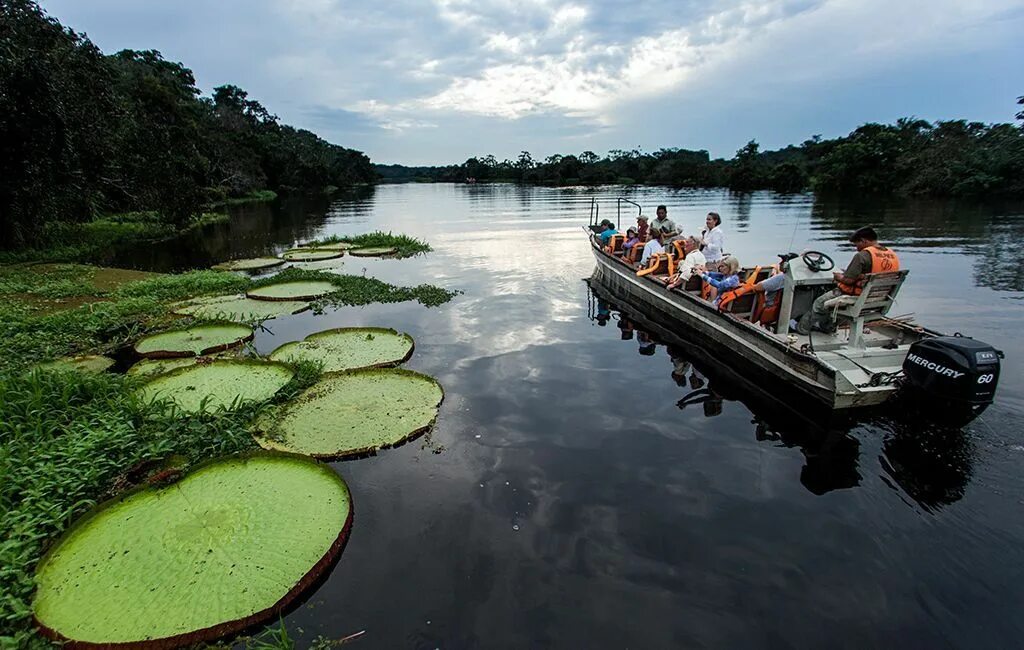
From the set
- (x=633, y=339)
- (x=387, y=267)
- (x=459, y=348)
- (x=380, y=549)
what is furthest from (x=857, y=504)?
(x=387, y=267)

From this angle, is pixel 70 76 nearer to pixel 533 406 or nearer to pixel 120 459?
pixel 120 459

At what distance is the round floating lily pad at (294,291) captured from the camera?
467 inches

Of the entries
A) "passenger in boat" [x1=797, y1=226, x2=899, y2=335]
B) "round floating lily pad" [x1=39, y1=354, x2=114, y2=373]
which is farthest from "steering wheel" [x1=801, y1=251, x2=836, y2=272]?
"round floating lily pad" [x1=39, y1=354, x2=114, y2=373]

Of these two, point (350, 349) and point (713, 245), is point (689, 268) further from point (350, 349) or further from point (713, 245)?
point (350, 349)

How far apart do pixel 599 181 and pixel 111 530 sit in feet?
327

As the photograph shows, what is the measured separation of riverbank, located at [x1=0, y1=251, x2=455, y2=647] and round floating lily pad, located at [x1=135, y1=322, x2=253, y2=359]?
34 centimetres

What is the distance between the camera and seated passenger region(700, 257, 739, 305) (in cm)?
889

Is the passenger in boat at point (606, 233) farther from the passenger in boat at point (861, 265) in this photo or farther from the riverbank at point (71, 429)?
the riverbank at point (71, 429)

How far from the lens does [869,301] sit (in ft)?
21.7

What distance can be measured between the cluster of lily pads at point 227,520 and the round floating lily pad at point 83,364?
83 mm

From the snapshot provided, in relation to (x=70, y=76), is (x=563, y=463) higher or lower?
lower

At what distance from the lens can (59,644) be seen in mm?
3059

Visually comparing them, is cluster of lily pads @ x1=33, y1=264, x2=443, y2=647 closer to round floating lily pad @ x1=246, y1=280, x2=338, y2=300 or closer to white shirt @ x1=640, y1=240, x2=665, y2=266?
round floating lily pad @ x1=246, y1=280, x2=338, y2=300

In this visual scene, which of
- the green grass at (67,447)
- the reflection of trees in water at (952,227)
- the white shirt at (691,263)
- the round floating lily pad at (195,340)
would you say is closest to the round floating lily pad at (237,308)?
the round floating lily pad at (195,340)
